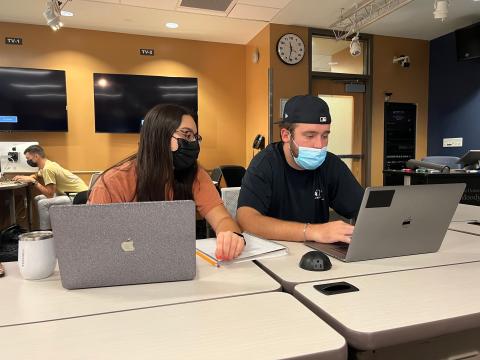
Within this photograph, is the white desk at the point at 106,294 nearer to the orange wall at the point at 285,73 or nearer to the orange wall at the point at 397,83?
the orange wall at the point at 285,73

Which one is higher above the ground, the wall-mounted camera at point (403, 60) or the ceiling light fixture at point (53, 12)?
the ceiling light fixture at point (53, 12)

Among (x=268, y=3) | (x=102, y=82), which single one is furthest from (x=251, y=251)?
(x=102, y=82)

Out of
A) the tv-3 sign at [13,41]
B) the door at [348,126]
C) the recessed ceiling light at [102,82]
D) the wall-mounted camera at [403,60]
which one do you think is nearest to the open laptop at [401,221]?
the door at [348,126]

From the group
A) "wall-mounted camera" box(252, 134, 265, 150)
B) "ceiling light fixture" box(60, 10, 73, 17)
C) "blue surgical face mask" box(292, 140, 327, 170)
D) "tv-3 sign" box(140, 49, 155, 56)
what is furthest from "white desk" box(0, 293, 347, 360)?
"tv-3 sign" box(140, 49, 155, 56)

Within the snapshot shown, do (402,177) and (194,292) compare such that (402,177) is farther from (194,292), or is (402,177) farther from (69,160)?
(69,160)

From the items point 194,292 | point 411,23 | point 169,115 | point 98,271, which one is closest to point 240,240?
point 194,292

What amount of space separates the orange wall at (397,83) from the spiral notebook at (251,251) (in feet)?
15.5

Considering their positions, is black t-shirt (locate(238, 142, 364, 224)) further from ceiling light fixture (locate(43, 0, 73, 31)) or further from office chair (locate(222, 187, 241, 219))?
ceiling light fixture (locate(43, 0, 73, 31))

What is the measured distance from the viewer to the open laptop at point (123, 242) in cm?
87

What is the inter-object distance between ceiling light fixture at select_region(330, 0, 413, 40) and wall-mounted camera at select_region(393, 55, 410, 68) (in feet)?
3.36

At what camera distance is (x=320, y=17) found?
4656 millimetres

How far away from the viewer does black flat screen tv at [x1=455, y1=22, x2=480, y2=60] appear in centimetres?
465

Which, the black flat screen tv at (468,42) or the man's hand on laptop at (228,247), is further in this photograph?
the black flat screen tv at (468,42)

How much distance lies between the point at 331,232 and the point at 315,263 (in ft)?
0.92
